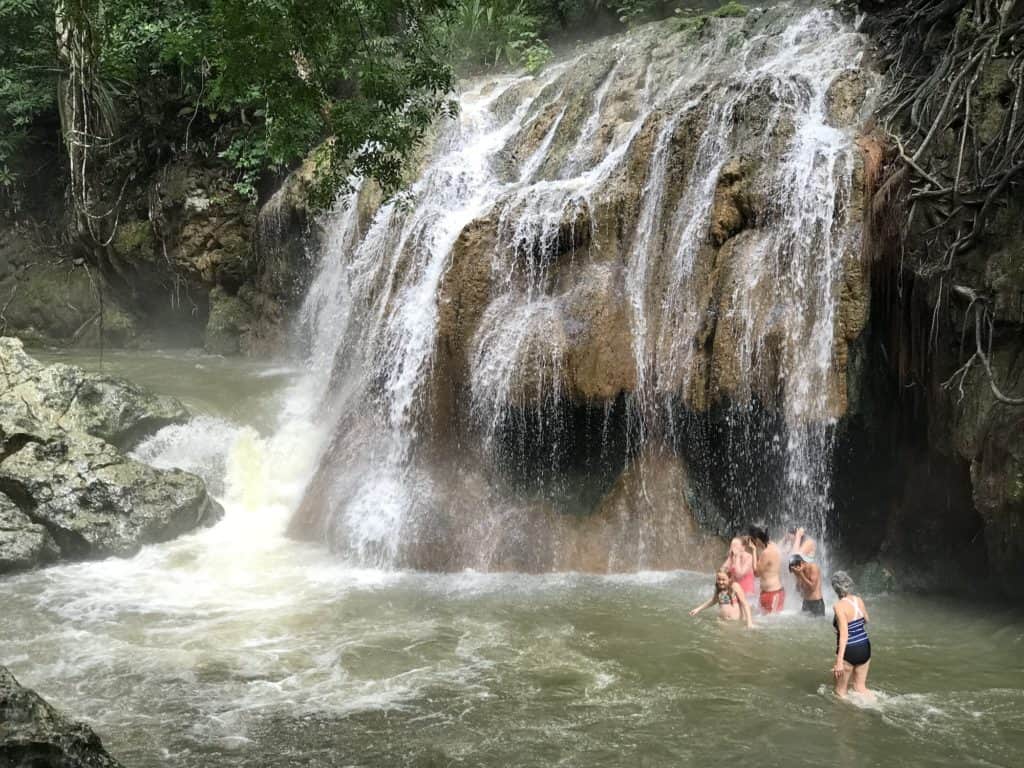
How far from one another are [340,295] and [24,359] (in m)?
5.60

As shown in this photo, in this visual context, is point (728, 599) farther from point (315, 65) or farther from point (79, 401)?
point (79, 401)

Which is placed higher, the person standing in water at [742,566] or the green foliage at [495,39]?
the green foliage at [495,39]

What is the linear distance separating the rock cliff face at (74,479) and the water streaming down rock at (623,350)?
1.74m

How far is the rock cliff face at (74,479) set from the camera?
436 inches

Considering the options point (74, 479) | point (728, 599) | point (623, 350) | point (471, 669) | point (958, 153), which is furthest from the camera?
point (74, 479)

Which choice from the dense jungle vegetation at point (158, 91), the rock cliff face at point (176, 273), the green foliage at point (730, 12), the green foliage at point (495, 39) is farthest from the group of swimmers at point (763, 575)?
the green foliage at point (495, 39)

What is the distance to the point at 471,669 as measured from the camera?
25.1ft

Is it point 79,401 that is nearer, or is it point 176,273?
point 79,401

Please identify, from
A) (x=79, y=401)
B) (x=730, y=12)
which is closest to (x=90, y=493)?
(x=79, y=401)

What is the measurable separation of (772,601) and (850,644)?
2200 millimetres

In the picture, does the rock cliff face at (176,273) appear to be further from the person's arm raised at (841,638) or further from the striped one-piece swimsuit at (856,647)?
the striped one-piece swimsuit at (856,647)

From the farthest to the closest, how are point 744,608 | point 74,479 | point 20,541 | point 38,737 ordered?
point 74,479, point 20,541, point 744,608, point 38,737

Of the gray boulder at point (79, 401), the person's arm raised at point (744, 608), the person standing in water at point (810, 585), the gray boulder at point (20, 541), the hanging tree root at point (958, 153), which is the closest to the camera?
the person's arm raised at point (744, 608)

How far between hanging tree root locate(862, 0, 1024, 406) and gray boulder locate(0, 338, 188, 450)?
32.1 ft
